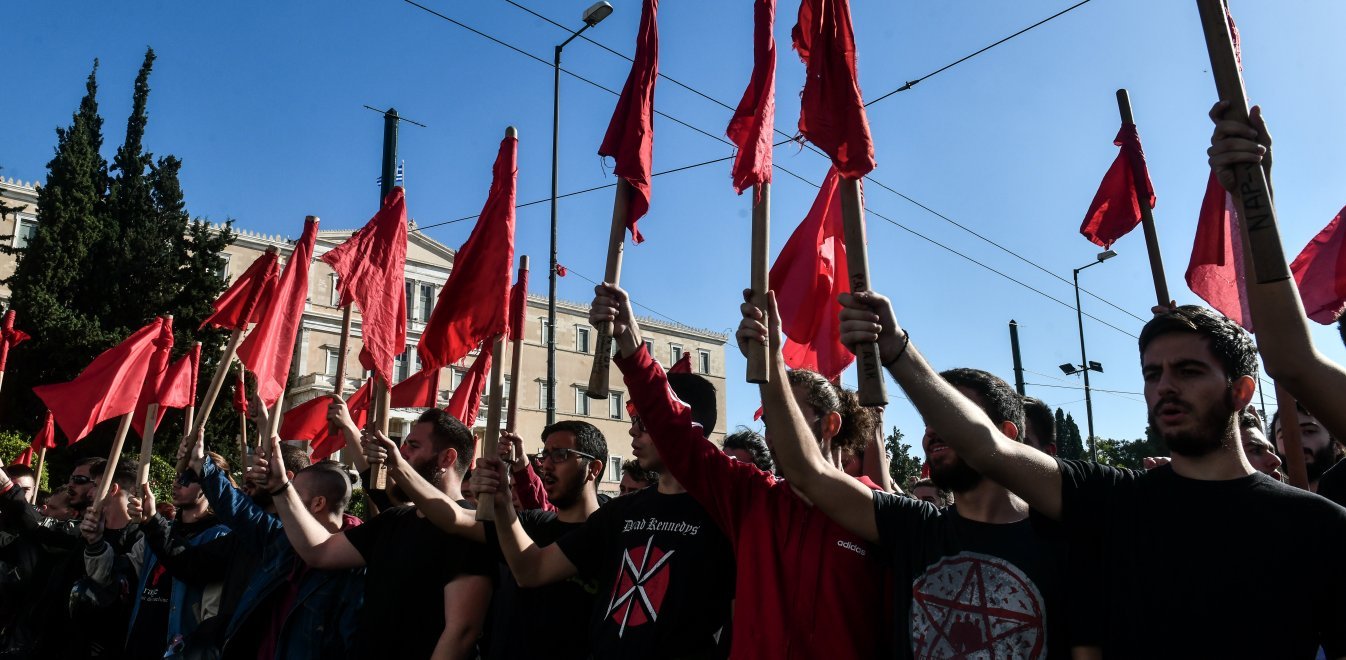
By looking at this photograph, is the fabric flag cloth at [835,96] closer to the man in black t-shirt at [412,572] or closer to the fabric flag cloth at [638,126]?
the fabric flag cloth at [638,126]

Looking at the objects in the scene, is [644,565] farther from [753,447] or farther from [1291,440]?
[1291,440]

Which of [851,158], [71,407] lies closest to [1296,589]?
[851,158]

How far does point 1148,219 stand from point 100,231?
3083 cm

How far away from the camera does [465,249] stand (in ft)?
18.2

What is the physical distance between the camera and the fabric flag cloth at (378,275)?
609 cm

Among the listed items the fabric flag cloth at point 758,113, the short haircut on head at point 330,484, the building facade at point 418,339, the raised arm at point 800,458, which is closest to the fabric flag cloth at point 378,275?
the short haircut on head at point 330,484

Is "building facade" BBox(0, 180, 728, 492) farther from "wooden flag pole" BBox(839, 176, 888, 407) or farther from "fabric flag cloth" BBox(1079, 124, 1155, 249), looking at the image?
"wooden flag pole" BBox(839, 176, 888, 407)

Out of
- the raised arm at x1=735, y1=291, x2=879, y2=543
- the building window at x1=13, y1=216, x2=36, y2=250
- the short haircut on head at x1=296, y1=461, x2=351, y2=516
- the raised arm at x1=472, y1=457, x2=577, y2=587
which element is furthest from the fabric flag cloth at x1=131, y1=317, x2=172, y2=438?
the building window at x1=13, y1=216, x2=36, y2=250

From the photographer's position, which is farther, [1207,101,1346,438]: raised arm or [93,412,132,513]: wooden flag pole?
[93,412,132,513]: wooden flag pole

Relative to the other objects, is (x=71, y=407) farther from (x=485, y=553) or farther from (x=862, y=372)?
(x=862, y=372)

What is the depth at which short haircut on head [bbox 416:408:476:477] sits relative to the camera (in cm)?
506

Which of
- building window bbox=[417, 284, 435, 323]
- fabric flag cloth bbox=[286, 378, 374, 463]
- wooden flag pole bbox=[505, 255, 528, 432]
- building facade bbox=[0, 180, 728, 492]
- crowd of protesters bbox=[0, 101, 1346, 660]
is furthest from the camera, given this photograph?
building window bbox=[417, 284, 435, 323]

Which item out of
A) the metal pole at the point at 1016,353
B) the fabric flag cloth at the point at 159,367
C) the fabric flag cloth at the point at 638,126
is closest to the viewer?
the fabric flag cloth at the point at 638,126

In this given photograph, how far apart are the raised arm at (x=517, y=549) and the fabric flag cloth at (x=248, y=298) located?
3.98 metres
